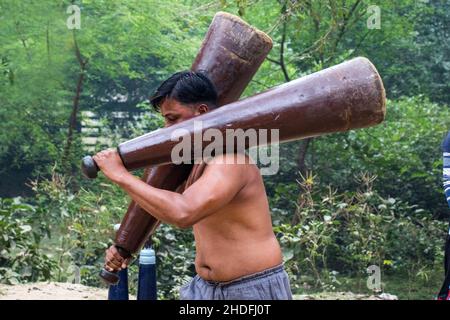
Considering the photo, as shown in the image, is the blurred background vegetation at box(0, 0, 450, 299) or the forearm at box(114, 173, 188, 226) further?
the blurred background vegetation at box(0, 0, 450, 299)

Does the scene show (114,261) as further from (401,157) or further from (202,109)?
(401,157)

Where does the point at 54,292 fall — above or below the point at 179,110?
below

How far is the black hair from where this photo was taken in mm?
2828

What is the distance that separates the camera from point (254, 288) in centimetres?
282

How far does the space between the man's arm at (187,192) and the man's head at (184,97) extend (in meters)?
0.24

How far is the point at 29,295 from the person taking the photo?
A: 584 centimetres

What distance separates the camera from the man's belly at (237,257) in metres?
2.83

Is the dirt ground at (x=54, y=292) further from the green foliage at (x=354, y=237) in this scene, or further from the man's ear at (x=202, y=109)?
the man's ear at (x=202, y=109)

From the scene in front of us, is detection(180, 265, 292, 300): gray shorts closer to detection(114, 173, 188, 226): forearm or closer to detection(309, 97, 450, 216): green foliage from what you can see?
detection(114, 173, 188, 226): forearm

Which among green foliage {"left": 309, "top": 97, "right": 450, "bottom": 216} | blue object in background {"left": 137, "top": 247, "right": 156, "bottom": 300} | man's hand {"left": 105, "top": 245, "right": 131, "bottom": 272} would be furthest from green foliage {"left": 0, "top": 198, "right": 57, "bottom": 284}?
green foliage {"left": 309, "top": 97, "right": 450, "bottom": 216}

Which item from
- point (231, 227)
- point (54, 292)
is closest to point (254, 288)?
point (231, 227)

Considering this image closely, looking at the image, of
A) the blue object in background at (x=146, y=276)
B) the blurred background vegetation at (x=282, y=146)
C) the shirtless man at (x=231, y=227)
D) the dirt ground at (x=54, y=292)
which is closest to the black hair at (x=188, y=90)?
the shirtless man at (x=231, y=227)

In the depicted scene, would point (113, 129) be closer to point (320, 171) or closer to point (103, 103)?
point (103, 103)

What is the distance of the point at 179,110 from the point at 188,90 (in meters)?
0.08
